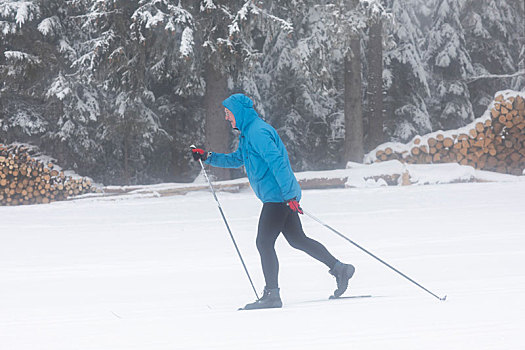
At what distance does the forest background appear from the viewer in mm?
13727

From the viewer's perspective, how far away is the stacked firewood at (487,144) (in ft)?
47.7

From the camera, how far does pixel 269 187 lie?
17.3 ft

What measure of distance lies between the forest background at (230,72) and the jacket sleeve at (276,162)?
25.9 feet

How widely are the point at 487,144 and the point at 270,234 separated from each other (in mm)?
10574

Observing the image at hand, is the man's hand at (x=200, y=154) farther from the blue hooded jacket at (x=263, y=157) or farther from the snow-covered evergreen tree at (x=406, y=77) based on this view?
the snow-covered evergreen tree at (x=406, y=77)

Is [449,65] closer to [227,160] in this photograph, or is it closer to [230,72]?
[230,72]

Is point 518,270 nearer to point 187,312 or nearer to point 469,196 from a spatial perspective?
point 187,312

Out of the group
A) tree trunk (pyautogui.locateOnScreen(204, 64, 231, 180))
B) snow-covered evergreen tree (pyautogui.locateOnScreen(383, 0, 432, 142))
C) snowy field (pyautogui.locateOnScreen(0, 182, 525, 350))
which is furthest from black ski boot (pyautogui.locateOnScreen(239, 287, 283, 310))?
snow-covered evergreen tree (pyautogui.locateOnScreen(383, 0, 432, 142))

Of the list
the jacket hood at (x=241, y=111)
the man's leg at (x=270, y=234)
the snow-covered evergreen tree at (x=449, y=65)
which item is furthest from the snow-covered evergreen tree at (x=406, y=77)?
the man's leg at (x=270, y=234)

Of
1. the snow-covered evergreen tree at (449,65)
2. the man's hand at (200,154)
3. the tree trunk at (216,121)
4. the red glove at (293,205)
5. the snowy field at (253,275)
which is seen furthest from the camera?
the snow-covered evergreen tree at (449,65)

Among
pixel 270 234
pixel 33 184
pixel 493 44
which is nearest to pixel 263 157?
pixel 270 234

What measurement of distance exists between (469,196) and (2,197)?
9.55 metres

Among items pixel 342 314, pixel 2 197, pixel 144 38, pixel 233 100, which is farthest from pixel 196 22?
pixel 342 314

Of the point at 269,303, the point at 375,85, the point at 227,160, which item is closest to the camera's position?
the point at 269,303
